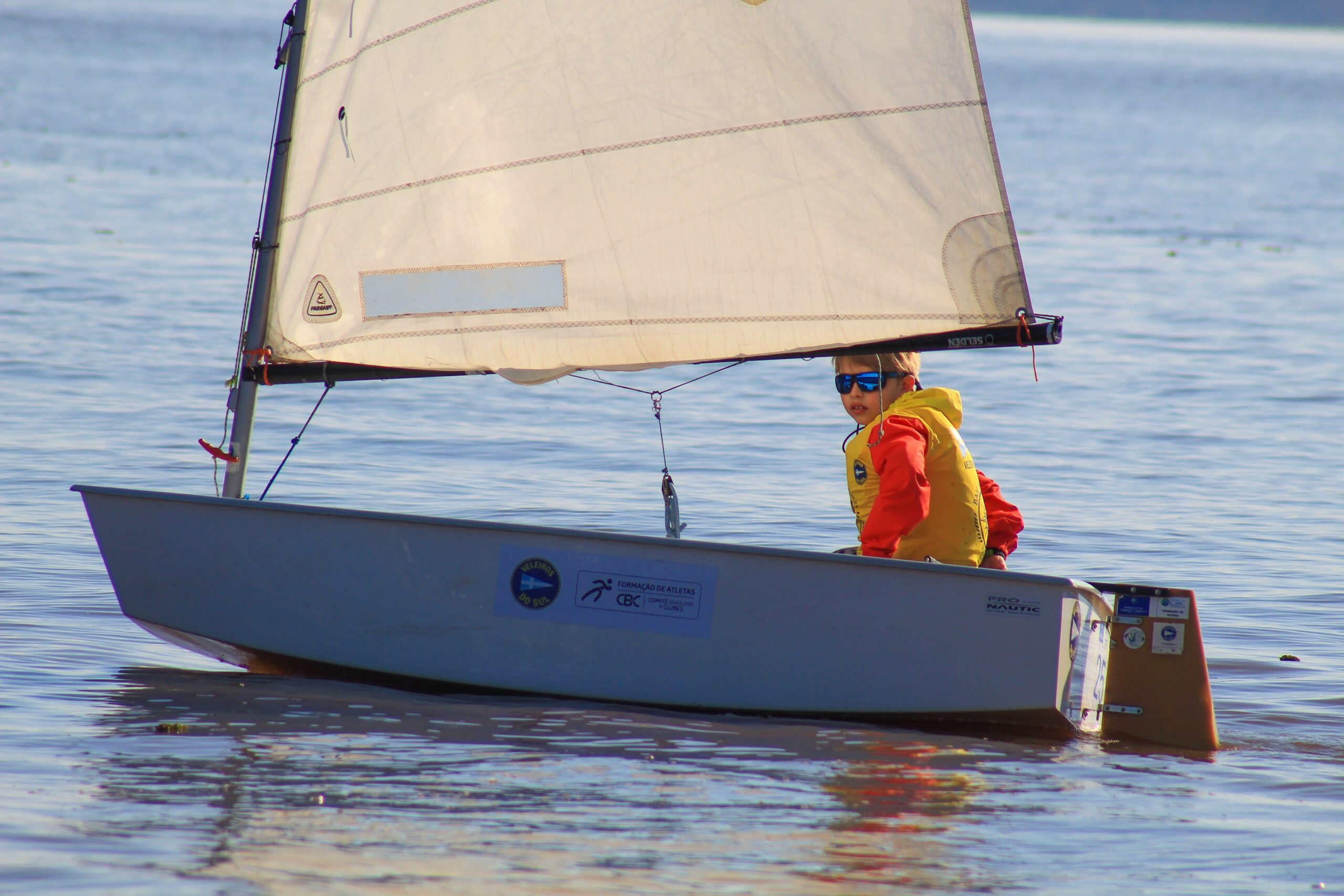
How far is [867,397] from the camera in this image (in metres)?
5.30

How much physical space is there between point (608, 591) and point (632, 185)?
1.41 meters

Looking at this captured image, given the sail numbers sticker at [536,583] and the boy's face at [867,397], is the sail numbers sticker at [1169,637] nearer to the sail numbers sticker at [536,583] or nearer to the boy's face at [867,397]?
the boy's face at [867,397]

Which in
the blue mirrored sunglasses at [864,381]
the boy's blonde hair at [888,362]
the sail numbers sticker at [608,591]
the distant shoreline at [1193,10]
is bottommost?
the sail numbers sticker at [608,591]

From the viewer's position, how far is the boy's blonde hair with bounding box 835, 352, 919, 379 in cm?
538

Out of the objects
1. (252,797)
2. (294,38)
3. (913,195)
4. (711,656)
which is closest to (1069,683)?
(711,656)

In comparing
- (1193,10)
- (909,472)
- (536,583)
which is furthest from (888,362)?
(1193,10)

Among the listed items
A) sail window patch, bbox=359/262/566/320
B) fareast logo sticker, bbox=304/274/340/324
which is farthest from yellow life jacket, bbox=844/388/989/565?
fareast logo sticker, bbox=304/274/340/324

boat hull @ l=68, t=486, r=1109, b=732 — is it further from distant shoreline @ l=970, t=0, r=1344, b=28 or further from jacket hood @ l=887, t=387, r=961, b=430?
distant shoreline @ l=970, t=0, r=1344, b=28

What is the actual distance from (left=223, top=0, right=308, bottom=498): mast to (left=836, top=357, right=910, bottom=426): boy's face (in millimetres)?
1888

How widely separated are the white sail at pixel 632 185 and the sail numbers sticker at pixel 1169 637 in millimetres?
1076

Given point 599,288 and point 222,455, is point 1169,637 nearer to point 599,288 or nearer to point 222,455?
point 599,288

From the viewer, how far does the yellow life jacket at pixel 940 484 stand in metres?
5.04

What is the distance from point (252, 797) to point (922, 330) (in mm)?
2501

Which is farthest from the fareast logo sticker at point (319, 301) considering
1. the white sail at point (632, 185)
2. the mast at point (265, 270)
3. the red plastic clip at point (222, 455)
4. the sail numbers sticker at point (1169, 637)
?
the sail numbers sticker at point (1169, 637)
